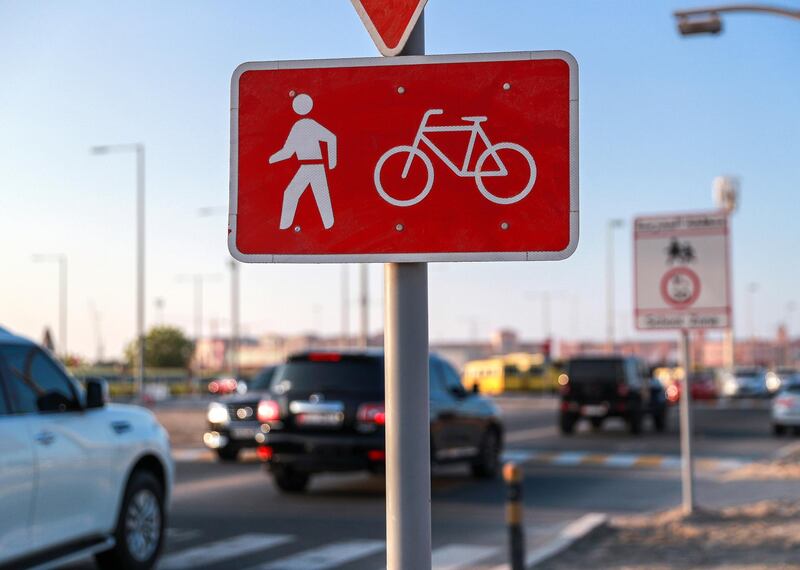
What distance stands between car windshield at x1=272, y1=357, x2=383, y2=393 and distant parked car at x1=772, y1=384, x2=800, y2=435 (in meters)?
17.6

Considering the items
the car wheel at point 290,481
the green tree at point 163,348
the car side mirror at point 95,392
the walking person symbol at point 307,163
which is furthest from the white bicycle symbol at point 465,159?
the green tree at point 163,348

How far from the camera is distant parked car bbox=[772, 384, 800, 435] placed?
30078 millimetres

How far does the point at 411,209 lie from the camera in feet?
9.32

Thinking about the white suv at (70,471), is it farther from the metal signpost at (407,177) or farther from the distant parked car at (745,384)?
the distant parked car at (745,384)

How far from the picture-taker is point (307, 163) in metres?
2.89

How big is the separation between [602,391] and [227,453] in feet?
41.6

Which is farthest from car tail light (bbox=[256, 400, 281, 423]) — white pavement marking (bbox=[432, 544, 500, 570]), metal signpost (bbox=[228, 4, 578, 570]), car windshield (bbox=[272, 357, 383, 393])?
metal signpost (bbox=[228, 4, 578, 570])

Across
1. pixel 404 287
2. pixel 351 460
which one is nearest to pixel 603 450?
pixel 351 460

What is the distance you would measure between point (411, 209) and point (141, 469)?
7.17 m

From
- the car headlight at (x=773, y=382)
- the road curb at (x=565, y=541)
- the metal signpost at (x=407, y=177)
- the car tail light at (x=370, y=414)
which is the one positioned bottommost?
the car headlight at (x=773, y=382)

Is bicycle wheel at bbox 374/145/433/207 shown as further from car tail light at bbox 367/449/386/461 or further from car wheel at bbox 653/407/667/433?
car wheel at bbox 653/407/667/433

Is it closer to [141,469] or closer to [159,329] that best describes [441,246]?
[141,469]

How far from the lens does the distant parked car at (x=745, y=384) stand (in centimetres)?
6150

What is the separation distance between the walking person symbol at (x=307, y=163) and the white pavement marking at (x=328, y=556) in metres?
7.58
